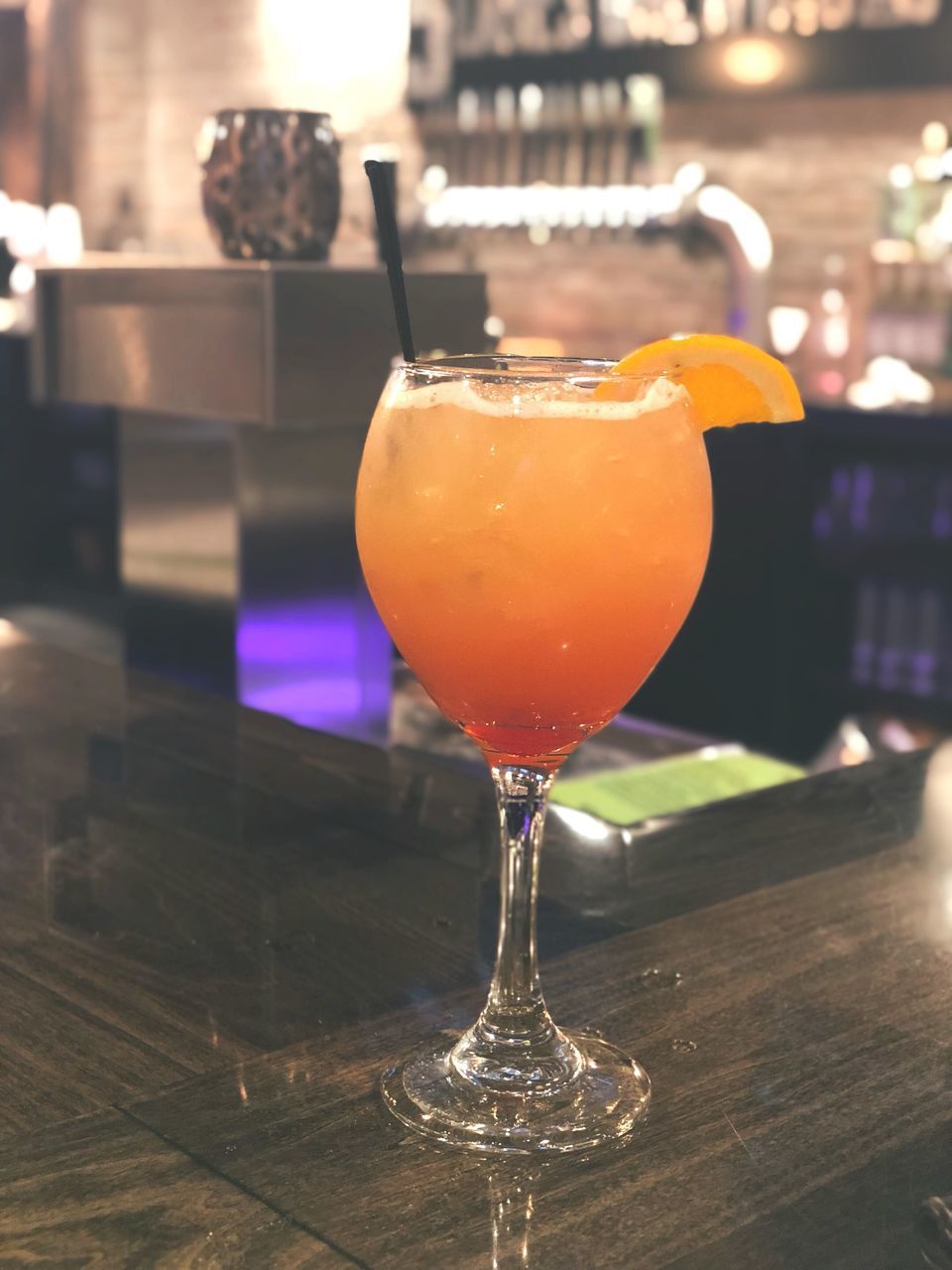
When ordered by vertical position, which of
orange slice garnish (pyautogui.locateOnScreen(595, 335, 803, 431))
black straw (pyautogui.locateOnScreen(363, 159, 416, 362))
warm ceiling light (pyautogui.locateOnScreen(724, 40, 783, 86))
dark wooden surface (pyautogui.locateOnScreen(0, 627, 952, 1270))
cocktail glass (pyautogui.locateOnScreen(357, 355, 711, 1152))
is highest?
warm ceiling light (pyautogui.locateOnScreen(724, 40, 783, 86))

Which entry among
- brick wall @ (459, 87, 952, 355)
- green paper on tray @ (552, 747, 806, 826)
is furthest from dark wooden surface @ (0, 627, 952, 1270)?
brick wall @ (459, 87, 952, 355)

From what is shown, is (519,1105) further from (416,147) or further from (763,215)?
(416,147)

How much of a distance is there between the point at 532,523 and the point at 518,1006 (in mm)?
201

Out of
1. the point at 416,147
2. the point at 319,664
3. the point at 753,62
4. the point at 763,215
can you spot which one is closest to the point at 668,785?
the point at 319,664

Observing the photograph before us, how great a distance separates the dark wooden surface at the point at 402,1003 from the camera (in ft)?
1.84

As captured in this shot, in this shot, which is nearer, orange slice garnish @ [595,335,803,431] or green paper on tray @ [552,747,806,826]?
orange slice garnish @ [595,335,803,431]

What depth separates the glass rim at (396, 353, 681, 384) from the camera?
670 mm

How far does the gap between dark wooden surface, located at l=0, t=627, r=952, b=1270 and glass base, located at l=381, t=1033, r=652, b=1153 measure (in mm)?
12

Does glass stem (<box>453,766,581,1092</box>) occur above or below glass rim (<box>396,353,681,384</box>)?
below

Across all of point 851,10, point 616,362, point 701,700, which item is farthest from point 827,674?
point 616,362

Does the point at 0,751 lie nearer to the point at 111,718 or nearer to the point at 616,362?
the point at 111,718

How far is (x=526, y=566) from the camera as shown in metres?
0.67

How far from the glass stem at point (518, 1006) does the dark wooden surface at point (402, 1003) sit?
4 centimetres

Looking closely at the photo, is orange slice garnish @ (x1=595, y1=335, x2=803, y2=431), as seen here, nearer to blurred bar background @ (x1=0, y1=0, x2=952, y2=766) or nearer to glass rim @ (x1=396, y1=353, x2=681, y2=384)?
glass rim @ (x1=396, y1=353, x2=681, y2=384)
